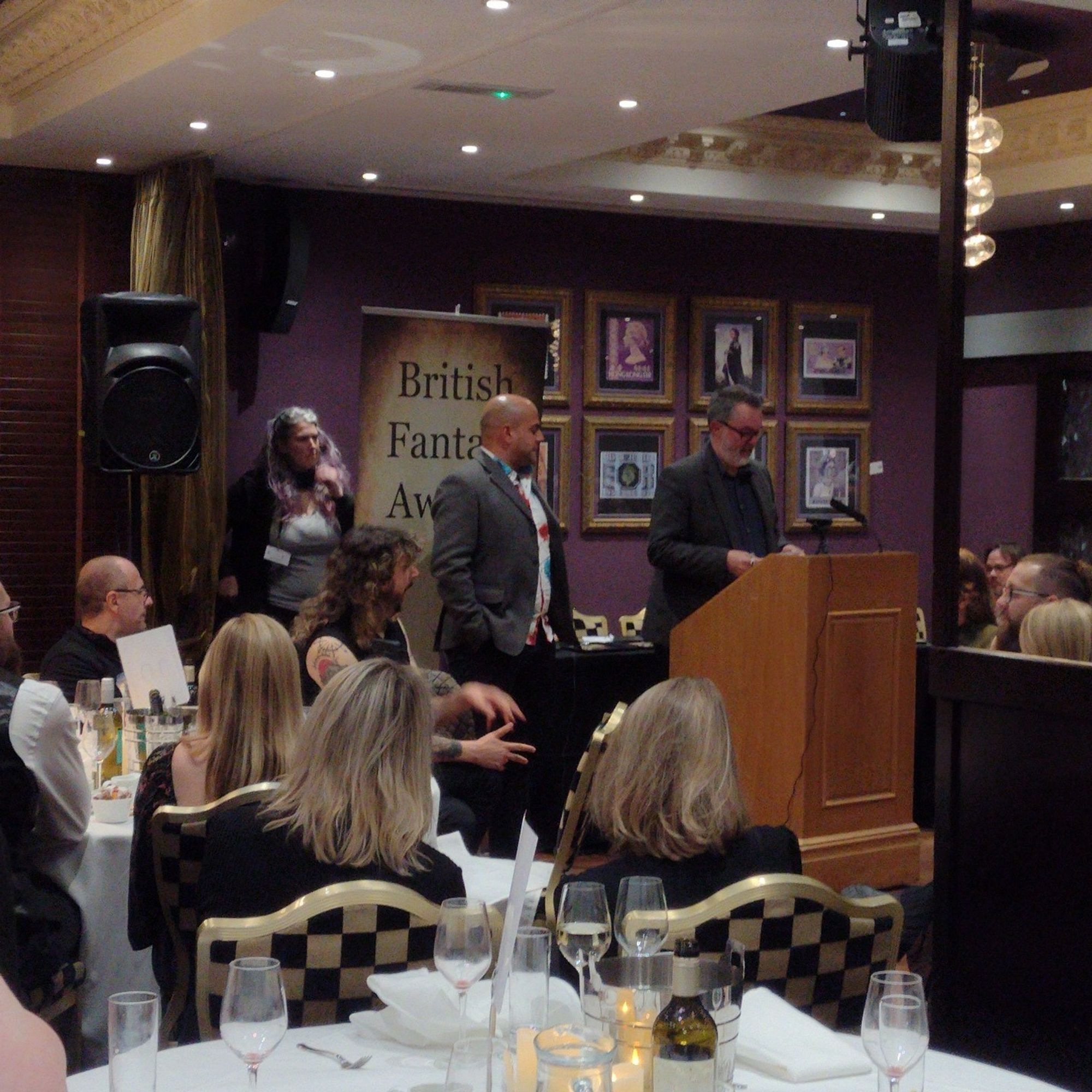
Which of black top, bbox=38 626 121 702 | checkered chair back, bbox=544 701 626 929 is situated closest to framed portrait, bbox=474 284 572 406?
black top, bbox=38 626 121 702

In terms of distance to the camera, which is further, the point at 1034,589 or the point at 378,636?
the point at 378,636

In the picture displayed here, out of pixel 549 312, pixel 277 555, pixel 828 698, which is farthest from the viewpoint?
pixel 549 312

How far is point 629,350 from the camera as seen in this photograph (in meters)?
8.52

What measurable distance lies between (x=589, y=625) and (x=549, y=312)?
1642 millimetres

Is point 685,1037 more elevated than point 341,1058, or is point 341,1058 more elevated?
point 685,1037

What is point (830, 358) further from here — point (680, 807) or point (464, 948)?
point (464, 948)

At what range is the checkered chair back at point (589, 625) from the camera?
26.2ft

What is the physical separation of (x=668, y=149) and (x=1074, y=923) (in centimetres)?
546

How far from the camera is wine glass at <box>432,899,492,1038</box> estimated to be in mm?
1889

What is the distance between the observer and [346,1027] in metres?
2.10

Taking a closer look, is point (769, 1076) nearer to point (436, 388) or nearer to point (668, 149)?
point (436, 388)

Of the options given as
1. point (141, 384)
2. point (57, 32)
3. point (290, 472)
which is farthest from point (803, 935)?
point (290, 472)

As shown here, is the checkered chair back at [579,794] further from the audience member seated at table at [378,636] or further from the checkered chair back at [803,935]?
the audience member seated at table at [378,636]

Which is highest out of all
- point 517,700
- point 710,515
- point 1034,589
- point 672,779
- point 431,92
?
point 431,92
